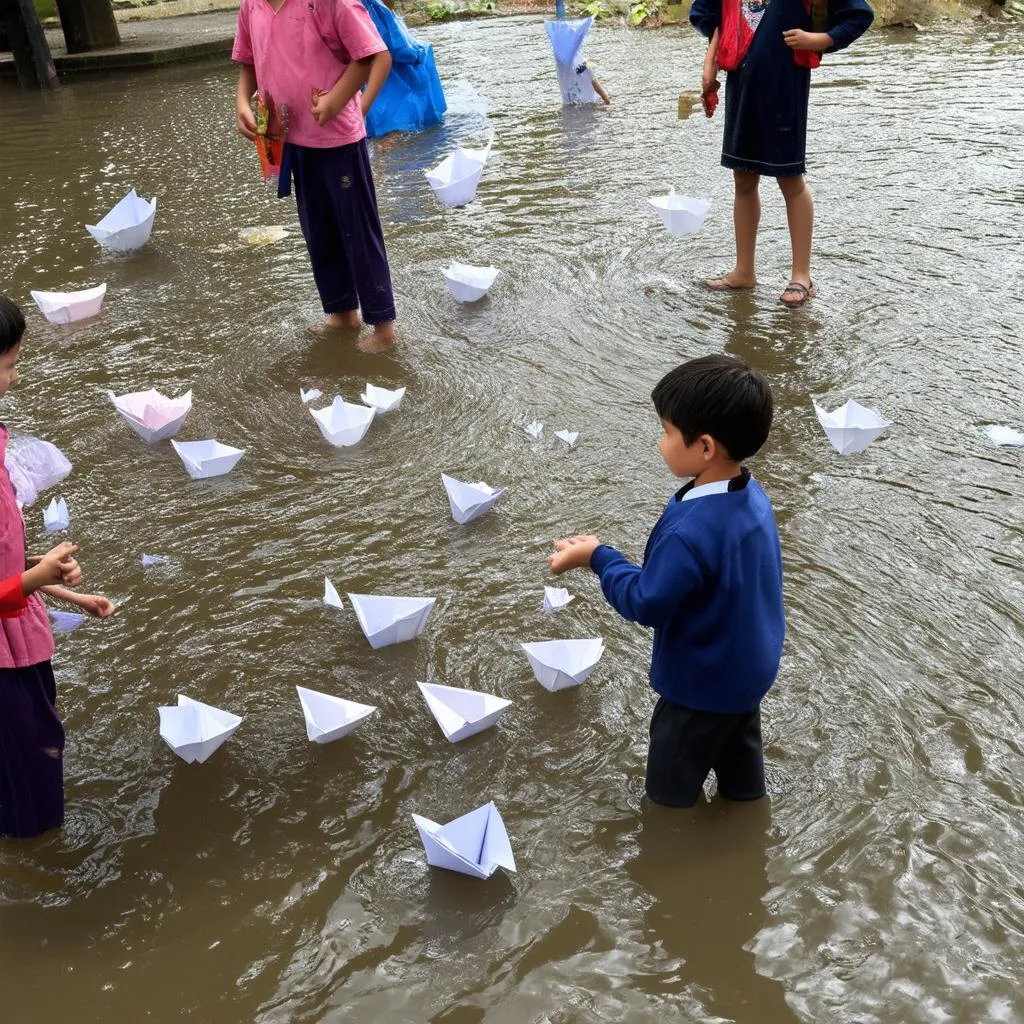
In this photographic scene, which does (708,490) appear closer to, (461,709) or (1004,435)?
(461,709)

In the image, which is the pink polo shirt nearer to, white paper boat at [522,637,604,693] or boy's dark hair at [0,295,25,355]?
boy's dark hair at [0,295,25,355]

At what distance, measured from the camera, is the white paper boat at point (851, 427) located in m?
3.83

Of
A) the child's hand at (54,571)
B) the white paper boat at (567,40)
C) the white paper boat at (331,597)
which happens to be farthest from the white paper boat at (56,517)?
the white paper boat at (567,40)

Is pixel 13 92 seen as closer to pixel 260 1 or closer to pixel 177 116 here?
pixel 177 116

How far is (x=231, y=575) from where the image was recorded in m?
3.46

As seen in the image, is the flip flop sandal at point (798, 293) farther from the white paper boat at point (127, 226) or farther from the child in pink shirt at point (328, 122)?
the white paper boat at point (127, 226)

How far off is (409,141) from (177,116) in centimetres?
304

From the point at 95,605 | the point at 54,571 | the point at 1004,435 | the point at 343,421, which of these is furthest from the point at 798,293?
the point at 54,571

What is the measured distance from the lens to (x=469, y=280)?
5406mm

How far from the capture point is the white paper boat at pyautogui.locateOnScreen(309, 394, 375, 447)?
4141 mm

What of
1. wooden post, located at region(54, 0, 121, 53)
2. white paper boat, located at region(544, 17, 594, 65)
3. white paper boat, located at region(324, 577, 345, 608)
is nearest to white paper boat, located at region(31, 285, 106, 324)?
white paper boat, located at region(324, 577, 345, 608)

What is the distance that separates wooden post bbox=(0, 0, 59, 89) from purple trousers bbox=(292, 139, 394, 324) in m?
10.0

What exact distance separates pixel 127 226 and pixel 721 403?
525 cm

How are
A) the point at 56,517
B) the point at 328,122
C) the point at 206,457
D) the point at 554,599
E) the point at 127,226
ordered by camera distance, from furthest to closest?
the point at 127,226 → the point at 328,122 → the point at 206,457 → the point at 56,517 → the point at 554,599
